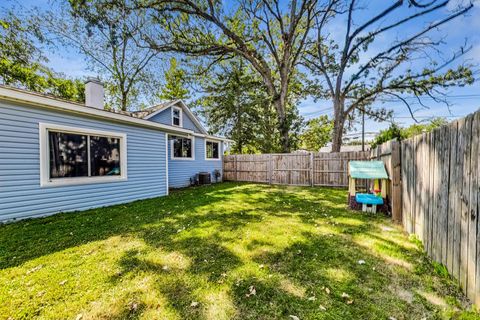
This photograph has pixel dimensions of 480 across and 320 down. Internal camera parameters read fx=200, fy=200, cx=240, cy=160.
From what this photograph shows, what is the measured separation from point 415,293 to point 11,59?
22547mm

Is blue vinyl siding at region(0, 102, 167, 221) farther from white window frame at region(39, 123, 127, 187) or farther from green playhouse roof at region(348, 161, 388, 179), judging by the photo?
green playhouse roof at region(348, 161, 388, 179)

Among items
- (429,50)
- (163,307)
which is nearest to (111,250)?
(163,307)

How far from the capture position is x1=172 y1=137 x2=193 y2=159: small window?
10.5 m

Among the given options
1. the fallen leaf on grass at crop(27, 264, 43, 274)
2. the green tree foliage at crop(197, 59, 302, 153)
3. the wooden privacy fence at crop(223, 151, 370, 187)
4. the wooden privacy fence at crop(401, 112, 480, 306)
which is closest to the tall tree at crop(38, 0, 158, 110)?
the green tree foliage at crop(197, 59, 302, 153)

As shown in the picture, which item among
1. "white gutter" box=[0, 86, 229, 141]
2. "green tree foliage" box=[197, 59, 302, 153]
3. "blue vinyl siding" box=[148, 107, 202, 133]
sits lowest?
"white gutter" box=[0, 86, 229, 141]

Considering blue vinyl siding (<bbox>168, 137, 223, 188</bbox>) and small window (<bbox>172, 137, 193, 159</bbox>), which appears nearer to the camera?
blue vinyl siding (<bbox>168, 137, 223, 188</bbox>)

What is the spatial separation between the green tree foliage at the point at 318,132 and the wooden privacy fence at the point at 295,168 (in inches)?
527

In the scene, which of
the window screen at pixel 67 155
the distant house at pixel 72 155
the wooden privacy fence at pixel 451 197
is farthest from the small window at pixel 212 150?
the wooden privacy fence at pixel 451 197

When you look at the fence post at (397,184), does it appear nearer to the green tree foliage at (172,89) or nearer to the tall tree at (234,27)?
the tall tree at (234,27)

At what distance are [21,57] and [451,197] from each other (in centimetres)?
2238

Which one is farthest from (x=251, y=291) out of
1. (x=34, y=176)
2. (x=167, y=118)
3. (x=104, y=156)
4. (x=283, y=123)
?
(x=283, y=123)

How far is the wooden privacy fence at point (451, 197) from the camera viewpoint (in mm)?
1809

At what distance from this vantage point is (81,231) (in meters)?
3.88

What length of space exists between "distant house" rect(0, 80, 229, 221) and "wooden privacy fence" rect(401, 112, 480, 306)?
7.24 meters
